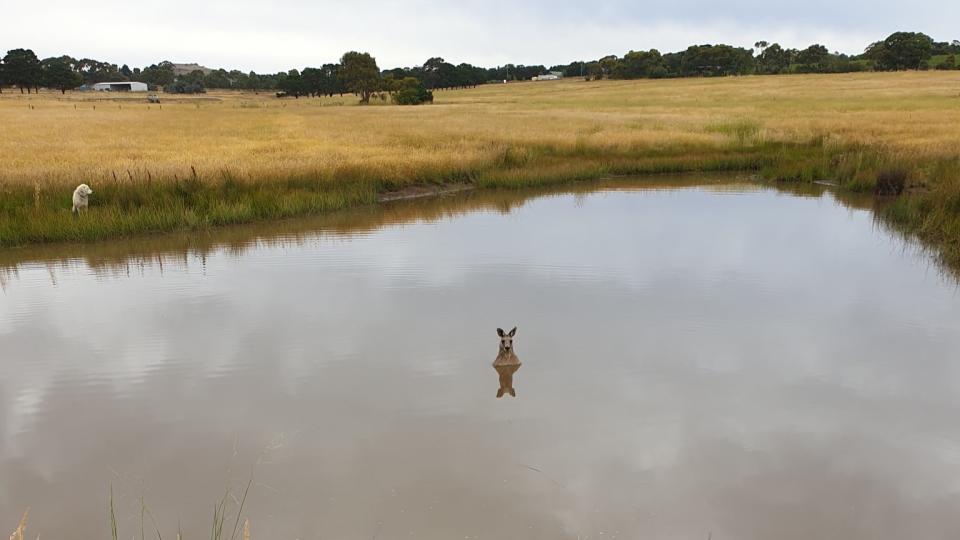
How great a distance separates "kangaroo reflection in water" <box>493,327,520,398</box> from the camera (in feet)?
23.9

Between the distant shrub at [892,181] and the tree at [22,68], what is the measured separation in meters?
129

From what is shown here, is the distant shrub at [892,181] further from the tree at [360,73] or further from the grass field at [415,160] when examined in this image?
the tree at [360,73]

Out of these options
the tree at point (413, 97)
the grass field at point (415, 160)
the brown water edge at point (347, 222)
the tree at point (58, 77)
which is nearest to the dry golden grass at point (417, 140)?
the grass field at point (415, 160)

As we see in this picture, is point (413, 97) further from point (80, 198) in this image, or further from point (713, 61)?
point (80, 198)

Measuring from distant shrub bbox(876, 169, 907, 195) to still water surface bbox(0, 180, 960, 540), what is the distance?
27.4 feet

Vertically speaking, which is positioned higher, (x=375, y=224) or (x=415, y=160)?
(x=415, y=160)

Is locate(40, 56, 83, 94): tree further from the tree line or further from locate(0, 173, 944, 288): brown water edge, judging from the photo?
locate(0, 173, 944, 288): brown water edge

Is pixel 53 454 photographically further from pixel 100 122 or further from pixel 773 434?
pixel 100 122

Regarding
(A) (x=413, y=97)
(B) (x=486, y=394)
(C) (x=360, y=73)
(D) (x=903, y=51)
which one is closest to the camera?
(B) (x=486, y=394)

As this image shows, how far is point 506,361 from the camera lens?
7.50 meters

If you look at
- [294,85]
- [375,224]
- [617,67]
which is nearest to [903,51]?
[617,67]

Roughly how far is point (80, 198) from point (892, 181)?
22184mm

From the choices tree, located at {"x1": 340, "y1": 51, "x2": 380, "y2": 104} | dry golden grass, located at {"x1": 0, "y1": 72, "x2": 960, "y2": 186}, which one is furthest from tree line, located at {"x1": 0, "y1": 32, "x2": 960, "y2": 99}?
dry golden grass, located at {"x1": 0, "y1": 72, "x2": 960, "y2": 186}

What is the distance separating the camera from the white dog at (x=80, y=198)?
14828 millimetres
